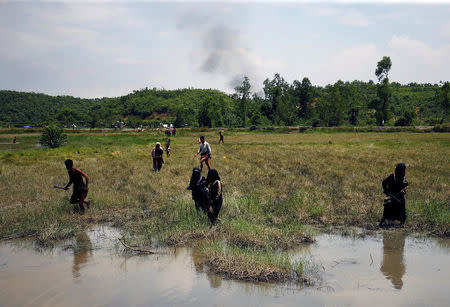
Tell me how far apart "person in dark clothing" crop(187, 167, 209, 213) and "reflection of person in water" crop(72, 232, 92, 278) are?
265 cm

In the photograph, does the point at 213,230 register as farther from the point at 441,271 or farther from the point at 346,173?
the point at 346,173

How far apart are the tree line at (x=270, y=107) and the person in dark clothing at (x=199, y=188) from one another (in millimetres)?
68282

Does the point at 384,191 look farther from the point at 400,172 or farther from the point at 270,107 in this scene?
the point at 270,107

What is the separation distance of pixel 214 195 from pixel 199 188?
2.23 feet

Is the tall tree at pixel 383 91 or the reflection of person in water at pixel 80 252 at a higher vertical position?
the tall tree at pixel 383 91

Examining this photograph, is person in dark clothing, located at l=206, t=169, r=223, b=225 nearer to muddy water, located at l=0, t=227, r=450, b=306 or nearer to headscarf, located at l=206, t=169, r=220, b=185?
headscarf, located at l=206, t=169, r=220, b=185

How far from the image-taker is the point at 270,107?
107 m

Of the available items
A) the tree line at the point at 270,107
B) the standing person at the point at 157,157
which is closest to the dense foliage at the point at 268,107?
the tree line at the point at 270,107

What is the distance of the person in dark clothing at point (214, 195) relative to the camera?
8.41 meters

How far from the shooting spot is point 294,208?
32.2 feet

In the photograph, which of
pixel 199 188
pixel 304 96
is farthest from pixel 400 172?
pixel 304 96

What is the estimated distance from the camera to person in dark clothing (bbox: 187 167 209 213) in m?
8.90

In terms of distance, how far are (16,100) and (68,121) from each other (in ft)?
145

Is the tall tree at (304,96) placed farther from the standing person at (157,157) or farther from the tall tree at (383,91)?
the standing person at (157,157)
